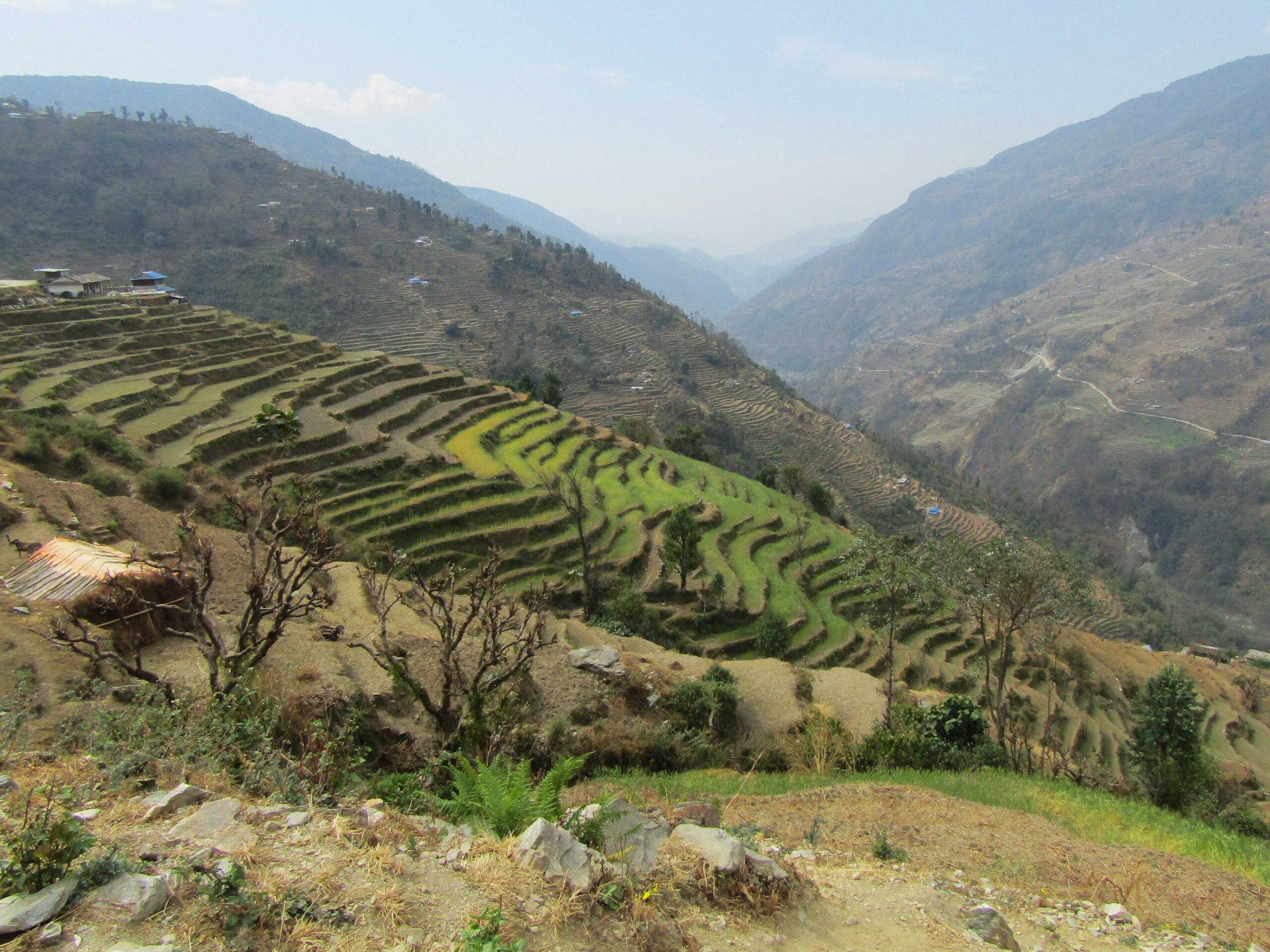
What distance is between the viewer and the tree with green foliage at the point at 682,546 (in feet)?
77.7

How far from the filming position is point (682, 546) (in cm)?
2362

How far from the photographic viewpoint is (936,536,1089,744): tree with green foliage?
1362 cm

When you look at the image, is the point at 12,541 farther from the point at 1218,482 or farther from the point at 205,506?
the point at 1218,482

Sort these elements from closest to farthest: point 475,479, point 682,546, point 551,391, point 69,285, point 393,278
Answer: point 682,546
point 475,479
point 69,285
point 551,391
point 393,278

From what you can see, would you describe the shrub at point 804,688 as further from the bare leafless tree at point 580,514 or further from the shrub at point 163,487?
the shrub at point 163,487

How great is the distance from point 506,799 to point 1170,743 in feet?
59.5

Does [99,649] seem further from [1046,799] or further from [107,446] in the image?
[107,446]

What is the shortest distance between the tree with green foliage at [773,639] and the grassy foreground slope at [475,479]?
0.59 meters

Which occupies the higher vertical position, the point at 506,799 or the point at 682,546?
the point at 506,799

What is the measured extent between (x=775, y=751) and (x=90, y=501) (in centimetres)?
1553

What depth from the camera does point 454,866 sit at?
13.1 feet

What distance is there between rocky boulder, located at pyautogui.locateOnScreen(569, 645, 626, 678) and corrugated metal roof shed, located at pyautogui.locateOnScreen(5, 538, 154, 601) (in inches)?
284

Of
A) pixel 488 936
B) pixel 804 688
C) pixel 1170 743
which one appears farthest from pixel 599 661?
pixel 1170 743

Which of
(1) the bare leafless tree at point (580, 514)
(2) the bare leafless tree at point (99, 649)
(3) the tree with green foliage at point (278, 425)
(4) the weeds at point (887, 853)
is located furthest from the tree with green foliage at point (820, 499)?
(2) the bare leafless tree at point (99, 649)
